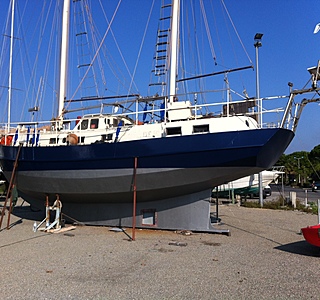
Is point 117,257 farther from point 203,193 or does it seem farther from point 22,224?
point 22,224

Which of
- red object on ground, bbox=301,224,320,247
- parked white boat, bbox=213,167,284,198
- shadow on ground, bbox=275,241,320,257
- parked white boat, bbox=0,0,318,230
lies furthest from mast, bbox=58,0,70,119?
parked white boat, bbox=213,167,284,198

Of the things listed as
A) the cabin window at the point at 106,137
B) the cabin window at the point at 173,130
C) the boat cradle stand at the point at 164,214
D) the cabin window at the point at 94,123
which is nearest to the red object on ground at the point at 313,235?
the boat cradle stand at the point at 164,214

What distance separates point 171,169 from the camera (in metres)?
11.0

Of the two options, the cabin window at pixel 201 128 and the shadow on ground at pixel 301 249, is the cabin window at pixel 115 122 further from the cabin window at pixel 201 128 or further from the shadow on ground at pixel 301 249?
the shadow on ground at pixel 301 249

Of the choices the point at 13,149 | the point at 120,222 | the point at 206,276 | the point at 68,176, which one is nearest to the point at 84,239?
the point at 120,222

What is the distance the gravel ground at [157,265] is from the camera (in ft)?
19.1

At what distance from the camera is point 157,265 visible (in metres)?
7.60

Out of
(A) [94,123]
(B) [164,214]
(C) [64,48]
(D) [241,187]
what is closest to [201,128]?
(B) [164,214]

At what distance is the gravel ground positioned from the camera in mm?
5812

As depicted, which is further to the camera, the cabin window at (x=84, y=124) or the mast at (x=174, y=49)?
the cabin window at (x=84, y=124)

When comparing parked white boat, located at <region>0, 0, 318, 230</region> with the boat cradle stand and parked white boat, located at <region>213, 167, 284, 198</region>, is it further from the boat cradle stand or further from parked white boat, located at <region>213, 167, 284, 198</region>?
parked white boat, located at <region>213, 167, 284, 198</region>

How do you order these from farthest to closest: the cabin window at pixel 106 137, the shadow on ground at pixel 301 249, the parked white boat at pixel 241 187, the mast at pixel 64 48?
the parked white boat at pixel 241 187
the mast at pixel 64 48
the cabin window at pixel 106 137
the shadow on ground at pixel 301 249

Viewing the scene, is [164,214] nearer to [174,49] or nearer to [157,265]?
[157,265]

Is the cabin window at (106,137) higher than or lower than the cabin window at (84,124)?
lower
